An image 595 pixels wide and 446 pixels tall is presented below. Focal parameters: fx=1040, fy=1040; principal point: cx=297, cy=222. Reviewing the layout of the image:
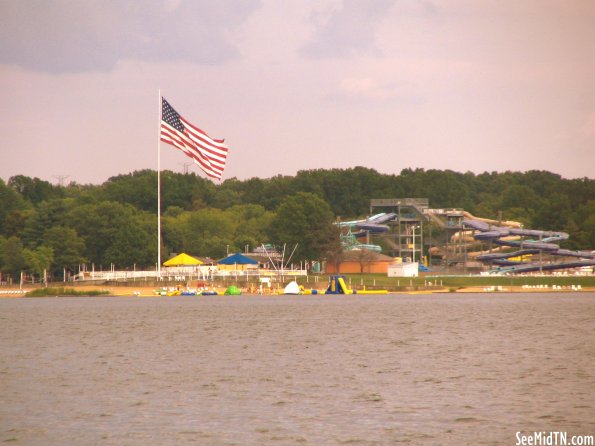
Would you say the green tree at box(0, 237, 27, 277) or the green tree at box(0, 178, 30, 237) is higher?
the green tree at box(0, 178, 30, 237)

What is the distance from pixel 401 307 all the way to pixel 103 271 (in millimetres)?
49879

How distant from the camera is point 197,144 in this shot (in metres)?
93.1

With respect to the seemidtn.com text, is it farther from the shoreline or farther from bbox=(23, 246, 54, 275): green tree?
bbox=(23, 246, 54, 275): green tree

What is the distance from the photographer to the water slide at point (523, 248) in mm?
141250

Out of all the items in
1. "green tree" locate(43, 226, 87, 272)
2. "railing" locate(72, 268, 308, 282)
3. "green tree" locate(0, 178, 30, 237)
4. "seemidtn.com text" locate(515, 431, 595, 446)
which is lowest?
"seemidtn.com text" locate(515, 431, 595, 446)

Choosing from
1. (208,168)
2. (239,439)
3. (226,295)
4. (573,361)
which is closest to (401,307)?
(208,168)

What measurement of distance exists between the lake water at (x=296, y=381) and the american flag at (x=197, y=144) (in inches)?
876

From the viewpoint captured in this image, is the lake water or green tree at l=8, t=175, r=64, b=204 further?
green tree at l=8, t=175, r=64, b=204

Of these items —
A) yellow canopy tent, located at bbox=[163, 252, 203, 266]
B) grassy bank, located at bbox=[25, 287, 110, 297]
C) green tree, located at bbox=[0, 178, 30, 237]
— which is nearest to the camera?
grassy bank, located at bbox=[25, 287, 110, 297]

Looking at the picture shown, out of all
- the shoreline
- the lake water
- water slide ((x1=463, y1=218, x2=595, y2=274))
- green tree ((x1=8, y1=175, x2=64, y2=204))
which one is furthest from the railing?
green tree ((x1=8, y1=175, x2=64, y2=204))

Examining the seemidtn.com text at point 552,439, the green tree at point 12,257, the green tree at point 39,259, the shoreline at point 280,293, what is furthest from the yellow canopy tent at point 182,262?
the seemidtn.com text at point 552,439

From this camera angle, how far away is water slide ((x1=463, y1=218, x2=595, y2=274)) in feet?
463

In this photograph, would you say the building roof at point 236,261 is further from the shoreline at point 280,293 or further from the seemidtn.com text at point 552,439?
Answer: the seemidtn.com text at point 552,439

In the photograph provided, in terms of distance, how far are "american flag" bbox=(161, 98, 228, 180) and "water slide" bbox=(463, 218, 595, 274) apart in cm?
6139
